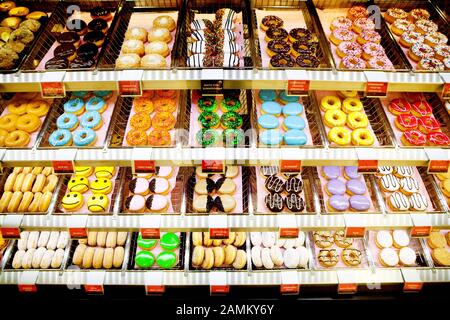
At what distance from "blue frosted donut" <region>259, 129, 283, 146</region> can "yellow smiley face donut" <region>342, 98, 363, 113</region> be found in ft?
2.15

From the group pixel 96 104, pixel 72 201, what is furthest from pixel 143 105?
pixel 72 201

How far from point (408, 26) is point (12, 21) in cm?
339

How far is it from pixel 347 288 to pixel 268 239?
0.73 m

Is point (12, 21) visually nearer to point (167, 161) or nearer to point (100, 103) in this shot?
point (100, 103)

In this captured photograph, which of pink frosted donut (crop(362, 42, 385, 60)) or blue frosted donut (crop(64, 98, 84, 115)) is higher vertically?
pink frosted donut (crop(362, 42, 385, 60))

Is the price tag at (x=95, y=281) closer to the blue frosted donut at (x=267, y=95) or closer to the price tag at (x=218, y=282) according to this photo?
the price tag at (x=218, y=282)

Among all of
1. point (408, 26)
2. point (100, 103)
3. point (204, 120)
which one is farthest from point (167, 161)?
point (408, 26)

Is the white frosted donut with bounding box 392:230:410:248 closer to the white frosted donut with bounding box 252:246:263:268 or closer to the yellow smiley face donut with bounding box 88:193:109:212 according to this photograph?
the white frosted donut with bounding box 252:246:263:268

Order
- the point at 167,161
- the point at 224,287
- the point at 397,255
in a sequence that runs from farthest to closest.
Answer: the point at 397,255 < the point at 224,287 < the point at 167,161

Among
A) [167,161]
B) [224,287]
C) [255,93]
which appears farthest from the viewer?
[255,93]

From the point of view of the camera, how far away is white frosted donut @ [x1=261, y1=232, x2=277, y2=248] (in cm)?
319

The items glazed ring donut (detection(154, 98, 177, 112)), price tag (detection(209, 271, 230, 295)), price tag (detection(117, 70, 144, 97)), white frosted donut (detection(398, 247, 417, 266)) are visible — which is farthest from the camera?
glazed ring donut (detection(154, 98, 177, 112))

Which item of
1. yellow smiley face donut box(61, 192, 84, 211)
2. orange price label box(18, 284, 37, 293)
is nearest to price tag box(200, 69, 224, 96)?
yellow smiley face donut box(61, 192, 84, 211)
